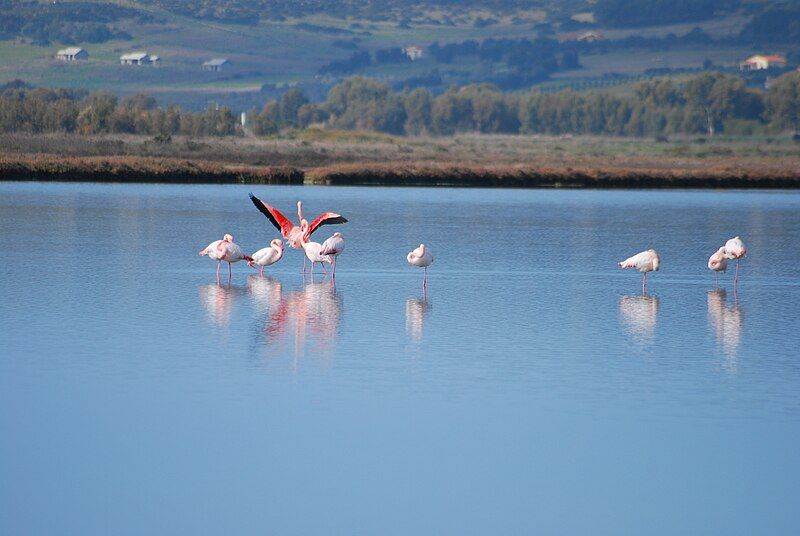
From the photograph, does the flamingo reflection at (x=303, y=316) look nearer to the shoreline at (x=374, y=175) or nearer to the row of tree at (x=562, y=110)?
the shoreline at (x=374, y=175)

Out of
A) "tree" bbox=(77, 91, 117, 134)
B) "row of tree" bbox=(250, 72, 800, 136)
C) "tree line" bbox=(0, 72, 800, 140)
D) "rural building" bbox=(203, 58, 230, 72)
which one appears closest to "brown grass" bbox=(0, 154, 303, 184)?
"tree" bbox=(77, 91, 117, 134)

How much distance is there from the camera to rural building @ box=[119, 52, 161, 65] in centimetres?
14125

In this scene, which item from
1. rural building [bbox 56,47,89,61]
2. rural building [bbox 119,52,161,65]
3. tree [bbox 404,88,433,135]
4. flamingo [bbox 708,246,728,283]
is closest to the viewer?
flamingo [bbox 708,246,728,283]

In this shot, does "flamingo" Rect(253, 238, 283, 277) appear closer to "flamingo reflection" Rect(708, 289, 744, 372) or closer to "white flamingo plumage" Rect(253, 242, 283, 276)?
"white flamingo plumage" Rect(253, 242, 283, 276)

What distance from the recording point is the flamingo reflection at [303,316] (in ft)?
37.4

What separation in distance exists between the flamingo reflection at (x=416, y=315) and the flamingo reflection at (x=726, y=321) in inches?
98.3

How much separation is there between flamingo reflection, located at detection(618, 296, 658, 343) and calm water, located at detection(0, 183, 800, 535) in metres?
0.05

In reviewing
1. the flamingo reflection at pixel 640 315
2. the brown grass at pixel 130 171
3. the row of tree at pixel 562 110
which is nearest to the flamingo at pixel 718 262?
the flamingo reflection at pixel 640 315

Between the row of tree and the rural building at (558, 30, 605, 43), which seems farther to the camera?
the rural building at (558, 30, 605, 43)

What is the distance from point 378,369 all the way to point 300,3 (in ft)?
592

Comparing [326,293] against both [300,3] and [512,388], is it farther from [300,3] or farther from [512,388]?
[300,3]

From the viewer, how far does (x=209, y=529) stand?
6832mm

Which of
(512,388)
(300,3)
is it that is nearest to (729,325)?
(512,388)

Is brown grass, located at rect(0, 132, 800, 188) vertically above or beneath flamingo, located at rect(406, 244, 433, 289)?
above
